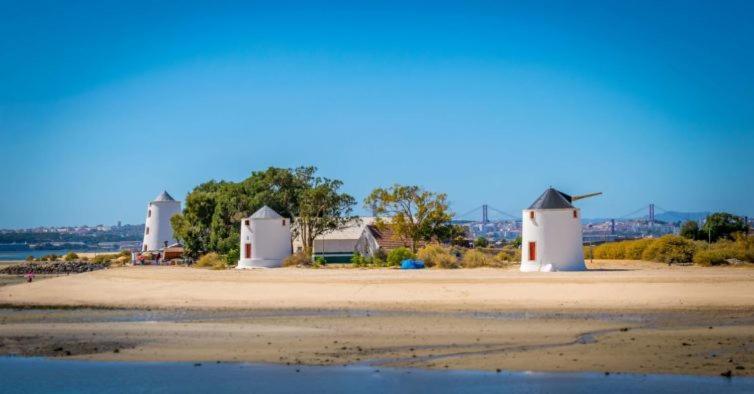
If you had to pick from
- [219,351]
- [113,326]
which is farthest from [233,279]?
[219,351]

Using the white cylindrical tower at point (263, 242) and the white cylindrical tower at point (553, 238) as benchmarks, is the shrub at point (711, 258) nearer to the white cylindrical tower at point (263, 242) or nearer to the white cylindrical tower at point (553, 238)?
the white cylindrical tower at point (553, 238)

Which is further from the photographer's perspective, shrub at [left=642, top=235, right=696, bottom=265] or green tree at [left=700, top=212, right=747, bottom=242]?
green tree at [left=700, top=212, right=747, bottom=242]

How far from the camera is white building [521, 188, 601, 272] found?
35719 mm

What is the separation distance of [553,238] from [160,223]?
44.3 meters

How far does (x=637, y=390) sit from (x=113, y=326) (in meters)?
14.4

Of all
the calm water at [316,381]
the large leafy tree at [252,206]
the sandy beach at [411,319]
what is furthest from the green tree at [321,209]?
the calm water at [316,381]

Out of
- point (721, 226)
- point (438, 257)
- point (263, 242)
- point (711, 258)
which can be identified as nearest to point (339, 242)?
point (263, 242)

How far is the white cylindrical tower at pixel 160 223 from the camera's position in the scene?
7138 cm

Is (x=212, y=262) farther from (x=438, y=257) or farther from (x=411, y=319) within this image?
(x=411, y=319)

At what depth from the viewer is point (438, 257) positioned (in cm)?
4012

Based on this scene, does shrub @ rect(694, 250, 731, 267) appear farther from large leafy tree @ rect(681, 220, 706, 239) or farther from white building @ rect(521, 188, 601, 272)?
large leafy tree @ rect(681, 220, 706, 239)

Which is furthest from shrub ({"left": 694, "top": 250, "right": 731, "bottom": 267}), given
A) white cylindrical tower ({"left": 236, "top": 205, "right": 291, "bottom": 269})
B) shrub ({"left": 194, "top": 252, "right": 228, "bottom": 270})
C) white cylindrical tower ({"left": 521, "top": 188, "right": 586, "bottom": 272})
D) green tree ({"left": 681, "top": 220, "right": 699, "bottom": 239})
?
shrub ({"left": 194, "top": 252, "right": 228, "bottom": 270})

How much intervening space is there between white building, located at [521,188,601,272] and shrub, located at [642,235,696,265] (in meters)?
6.39

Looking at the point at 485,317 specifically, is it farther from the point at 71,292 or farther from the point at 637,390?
the point at 71,292
